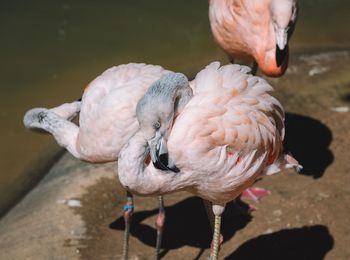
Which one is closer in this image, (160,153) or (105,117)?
(160,153)

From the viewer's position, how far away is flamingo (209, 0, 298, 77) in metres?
5.46

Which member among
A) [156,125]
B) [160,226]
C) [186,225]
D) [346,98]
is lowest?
[186,225]

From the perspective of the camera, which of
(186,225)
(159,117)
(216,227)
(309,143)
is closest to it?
(159,117)

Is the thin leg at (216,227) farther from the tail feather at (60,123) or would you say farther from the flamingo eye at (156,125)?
the tail feather at (60,123)

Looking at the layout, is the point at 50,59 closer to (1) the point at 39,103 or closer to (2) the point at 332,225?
(1) the point at 39,103

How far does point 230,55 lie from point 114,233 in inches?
77.2

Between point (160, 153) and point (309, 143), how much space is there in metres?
2.86

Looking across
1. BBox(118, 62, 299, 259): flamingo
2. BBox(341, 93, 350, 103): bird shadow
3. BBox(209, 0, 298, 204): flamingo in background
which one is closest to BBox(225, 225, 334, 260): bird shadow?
BBox(209, 0, 298, 204): flamingo in background

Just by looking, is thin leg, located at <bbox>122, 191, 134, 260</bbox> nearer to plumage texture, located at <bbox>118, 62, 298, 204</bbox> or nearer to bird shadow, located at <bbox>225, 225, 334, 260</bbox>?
bird shadow, located at <bbox>225, 225, 334, 260</bbox>

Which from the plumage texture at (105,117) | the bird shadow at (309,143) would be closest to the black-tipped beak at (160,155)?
the plumage texture at (105,117)

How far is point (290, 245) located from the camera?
203 inches

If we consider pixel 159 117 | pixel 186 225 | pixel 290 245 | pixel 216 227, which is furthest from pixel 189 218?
pixel 159 117

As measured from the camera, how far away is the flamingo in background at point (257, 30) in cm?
546

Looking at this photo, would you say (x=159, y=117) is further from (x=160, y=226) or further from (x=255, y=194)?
(x=255, y=194)
